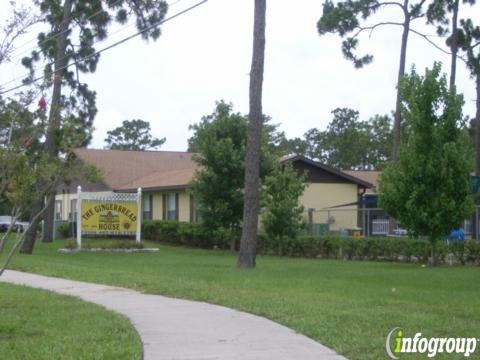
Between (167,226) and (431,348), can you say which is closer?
(431,348)

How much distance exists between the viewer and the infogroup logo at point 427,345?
8.83m

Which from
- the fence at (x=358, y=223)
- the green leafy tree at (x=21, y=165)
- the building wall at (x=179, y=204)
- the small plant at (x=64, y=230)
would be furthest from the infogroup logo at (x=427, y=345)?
the small plant at (x=64, y=230)

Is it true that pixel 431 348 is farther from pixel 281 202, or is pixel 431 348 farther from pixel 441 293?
pixel 281 202

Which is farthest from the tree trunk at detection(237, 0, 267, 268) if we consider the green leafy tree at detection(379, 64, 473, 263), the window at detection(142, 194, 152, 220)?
the window at detection(142, 194, 152, 220)

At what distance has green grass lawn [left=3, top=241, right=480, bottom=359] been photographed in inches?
404

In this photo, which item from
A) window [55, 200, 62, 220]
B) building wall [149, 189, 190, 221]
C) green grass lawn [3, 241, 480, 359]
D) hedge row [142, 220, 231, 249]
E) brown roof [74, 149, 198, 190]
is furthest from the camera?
window [55, 200, 62, 220]

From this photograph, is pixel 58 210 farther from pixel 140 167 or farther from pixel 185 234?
pixel 185 234

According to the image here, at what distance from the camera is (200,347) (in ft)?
30.8

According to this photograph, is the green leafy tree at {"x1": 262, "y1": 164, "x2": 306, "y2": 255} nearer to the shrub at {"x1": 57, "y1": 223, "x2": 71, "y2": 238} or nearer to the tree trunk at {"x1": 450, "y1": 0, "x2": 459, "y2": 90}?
the tree trunk at {"x1": 450, "y1": 0, "x2": 459, "y2": 90}

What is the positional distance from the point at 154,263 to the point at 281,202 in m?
6.39

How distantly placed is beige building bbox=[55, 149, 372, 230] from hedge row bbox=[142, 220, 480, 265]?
217cm

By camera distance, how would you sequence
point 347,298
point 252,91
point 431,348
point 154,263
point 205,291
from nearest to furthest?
point 431,348 → point 347,298 → point 205,291 → point 252,91 → point 154,263

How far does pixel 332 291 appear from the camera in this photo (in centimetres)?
1538

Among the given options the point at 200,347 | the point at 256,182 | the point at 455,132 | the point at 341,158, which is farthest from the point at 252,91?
the point at 341,158
